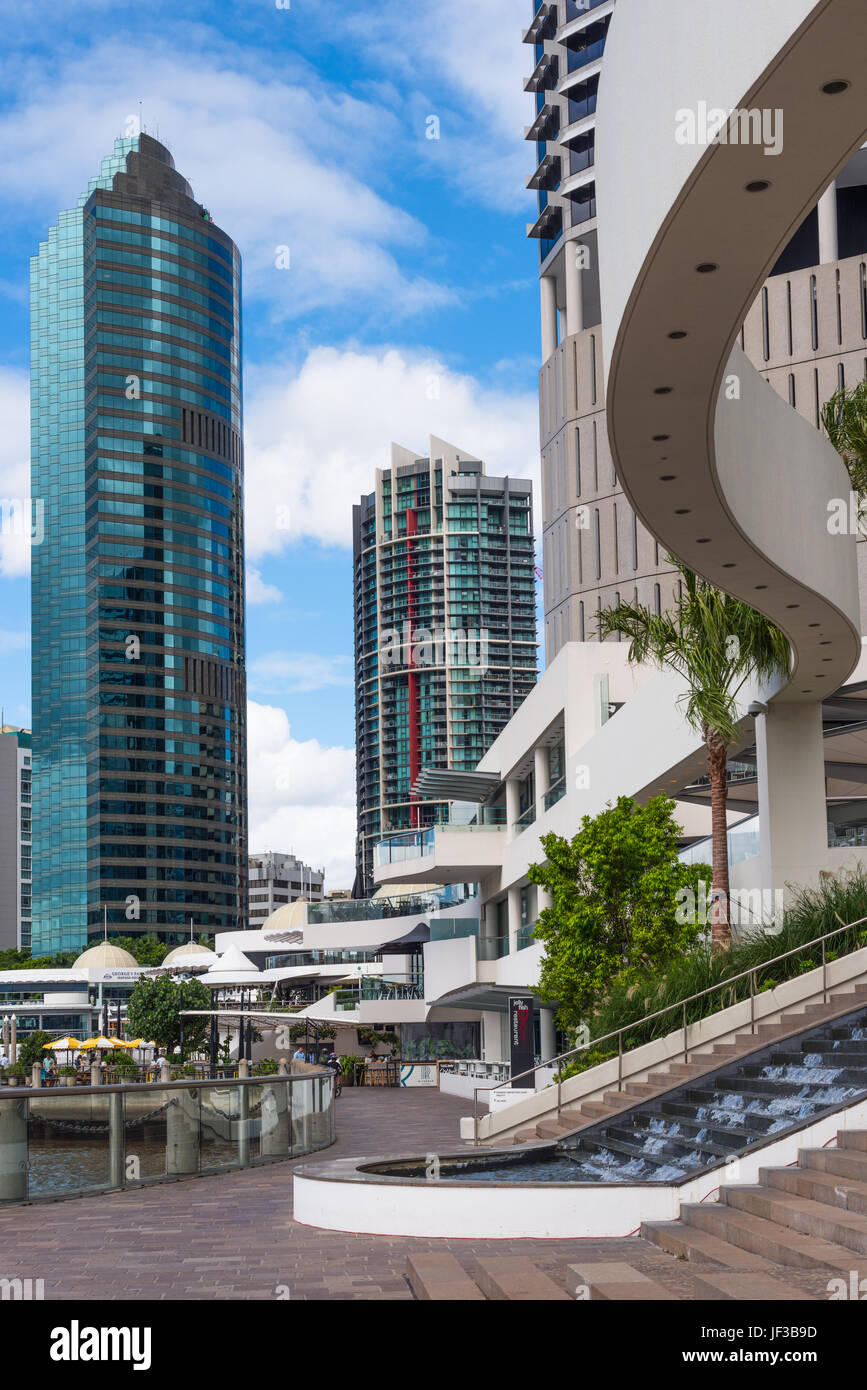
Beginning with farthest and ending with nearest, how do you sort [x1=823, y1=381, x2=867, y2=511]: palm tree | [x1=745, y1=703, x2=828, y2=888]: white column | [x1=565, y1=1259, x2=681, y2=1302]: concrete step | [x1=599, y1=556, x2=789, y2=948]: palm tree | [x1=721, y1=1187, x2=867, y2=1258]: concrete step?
[x1=745, y1=703, x2=828, y2=888]: white column, [x1=599, y1=556, x2=789, y2=948]: palm tree, [x1=823, y1=381, x2=867, y2=511]: palm tree, [x1=721, y1=1187, x2=867, y2=1258]: concrete step, [x1=565, y1=1259, x2=681, y2=1302]: concrete step

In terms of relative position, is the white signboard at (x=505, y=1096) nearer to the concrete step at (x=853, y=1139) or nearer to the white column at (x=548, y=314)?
the concrete step at (x=853, y=1139)

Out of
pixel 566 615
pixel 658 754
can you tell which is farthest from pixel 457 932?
pixel 566 615

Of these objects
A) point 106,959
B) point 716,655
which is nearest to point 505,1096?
point 716,655

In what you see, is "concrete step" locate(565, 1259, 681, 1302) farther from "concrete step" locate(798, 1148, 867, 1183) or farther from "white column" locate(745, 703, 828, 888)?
"white column" locate(745, 703, 828, 888)

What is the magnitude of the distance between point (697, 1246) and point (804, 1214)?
78 cm

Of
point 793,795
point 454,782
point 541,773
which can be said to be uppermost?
point 454,782

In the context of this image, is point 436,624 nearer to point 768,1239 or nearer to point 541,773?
point 541,773

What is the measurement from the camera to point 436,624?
169625 millimetres

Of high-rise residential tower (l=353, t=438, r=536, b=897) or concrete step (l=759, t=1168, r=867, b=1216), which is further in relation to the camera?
high-rise residential tower (l=353, t=438, r=536, b=897)

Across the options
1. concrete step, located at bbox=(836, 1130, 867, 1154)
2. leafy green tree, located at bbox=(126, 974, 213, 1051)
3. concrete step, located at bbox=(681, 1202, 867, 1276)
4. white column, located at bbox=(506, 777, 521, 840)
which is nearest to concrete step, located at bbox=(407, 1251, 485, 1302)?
concrete step, located at bbox=(681, 1202, 867, 1276)

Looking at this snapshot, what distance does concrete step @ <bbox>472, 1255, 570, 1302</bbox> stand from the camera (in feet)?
26.2

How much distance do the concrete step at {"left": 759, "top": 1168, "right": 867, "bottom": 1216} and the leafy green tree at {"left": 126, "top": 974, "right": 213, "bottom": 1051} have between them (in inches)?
1457

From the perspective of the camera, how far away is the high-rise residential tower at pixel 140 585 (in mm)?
135875

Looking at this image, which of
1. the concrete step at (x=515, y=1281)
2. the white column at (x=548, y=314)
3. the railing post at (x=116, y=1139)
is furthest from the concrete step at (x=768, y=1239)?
the white column at (x=548, y=314)
